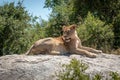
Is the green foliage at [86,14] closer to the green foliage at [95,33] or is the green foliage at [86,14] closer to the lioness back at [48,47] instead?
the green foliage at [95,33]

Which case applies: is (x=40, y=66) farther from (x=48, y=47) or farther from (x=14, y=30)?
(x=14, y=30)

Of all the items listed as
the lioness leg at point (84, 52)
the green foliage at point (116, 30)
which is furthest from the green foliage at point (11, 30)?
the lioness leg at point (84, 52)

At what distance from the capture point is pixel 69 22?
91.5ft

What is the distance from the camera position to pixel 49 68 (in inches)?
459

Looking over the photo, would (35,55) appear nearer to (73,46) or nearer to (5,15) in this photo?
(73,46)

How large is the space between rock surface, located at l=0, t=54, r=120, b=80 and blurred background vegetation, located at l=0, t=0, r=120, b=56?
7183 mm

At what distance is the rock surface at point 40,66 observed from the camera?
11617 mm

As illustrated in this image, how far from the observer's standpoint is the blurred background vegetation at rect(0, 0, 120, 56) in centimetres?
2308

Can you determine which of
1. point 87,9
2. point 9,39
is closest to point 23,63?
point 9,39

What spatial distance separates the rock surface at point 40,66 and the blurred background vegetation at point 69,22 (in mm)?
7183

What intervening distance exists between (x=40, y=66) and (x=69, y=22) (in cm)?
1621

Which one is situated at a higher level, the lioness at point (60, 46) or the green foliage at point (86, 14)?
the green foliage at point (86, 14)

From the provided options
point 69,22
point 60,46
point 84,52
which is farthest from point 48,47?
point 69,22

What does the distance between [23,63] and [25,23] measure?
13.0 meters
